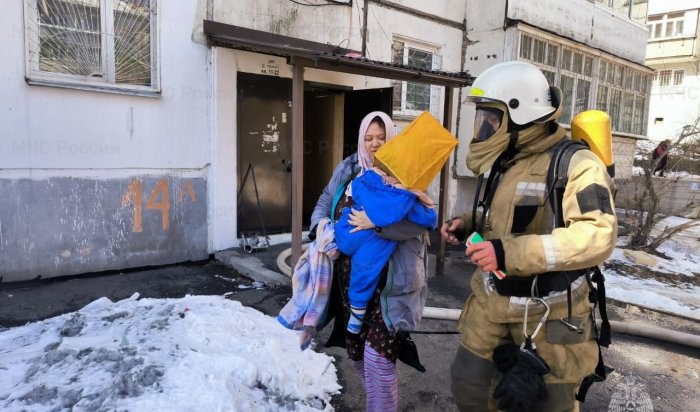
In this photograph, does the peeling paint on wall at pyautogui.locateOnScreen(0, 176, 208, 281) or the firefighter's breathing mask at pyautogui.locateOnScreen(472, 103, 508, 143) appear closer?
the firefighter's breathing mask at pyautogui.locateOnScreen(472, 103, 508, 143)

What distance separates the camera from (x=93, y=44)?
17.3ft

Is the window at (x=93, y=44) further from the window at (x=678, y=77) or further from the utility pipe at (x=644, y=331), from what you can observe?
the window at (x=678, y=77)

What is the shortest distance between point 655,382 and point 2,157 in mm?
6366

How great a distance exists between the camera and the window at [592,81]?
370 inches

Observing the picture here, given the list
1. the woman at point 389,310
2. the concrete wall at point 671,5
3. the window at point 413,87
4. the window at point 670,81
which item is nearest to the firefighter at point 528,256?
the woman at point 389,310

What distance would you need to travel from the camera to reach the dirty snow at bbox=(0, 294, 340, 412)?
8.35ft

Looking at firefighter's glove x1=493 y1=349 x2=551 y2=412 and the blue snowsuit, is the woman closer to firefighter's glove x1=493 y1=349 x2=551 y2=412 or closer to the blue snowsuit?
the blue snowsuit

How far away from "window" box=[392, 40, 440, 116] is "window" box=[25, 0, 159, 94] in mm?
4174

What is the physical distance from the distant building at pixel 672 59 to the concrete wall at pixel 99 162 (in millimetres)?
29679

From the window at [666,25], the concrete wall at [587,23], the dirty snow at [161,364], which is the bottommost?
the dirty snow at [161,364]

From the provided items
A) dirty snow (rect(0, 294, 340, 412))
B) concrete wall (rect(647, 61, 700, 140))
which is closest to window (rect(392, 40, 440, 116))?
dirty snow (rect(0, 294, 340, 412))

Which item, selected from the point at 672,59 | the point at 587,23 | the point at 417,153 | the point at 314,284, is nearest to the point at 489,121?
the point at 417,153

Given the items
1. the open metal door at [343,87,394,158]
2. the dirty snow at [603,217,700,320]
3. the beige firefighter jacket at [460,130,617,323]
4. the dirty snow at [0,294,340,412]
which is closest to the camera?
the beige firefighter jacket at [460,130,617,323]

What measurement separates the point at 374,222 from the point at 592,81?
1061 centimetres
